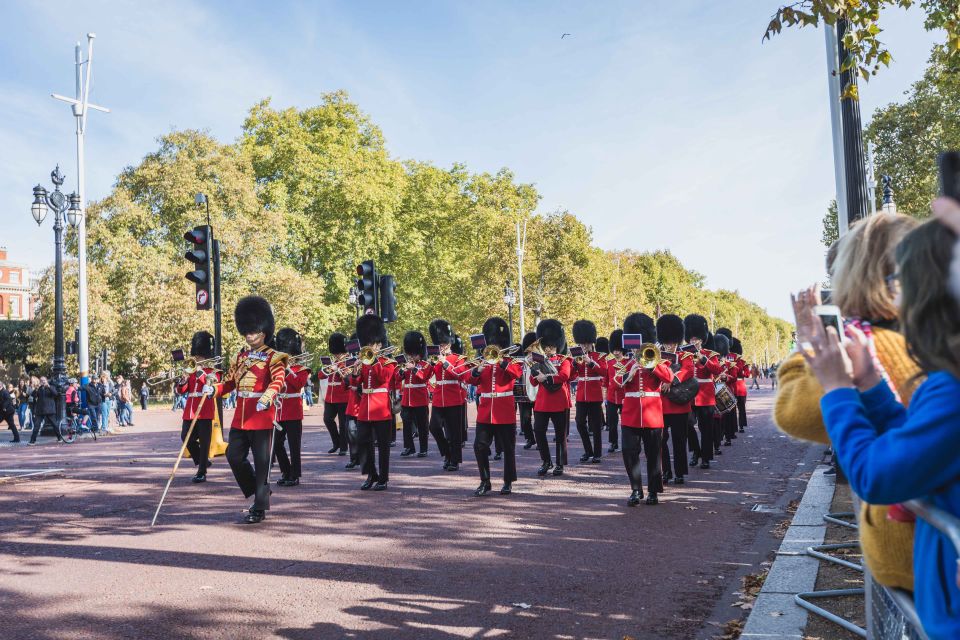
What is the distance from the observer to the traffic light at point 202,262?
1153cm

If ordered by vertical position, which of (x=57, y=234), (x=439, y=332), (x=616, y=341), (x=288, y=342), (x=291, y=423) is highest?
(x=57, y=234)

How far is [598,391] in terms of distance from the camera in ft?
39.7

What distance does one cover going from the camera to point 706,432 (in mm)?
10875

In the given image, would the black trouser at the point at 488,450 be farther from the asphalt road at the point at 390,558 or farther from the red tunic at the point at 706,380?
the red tunic at the point at 706,380

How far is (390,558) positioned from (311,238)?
30.2 m

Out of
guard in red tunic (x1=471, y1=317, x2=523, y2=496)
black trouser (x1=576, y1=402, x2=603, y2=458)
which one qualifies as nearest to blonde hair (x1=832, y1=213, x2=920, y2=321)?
guard in red tunic (x1=471, y1=317, x2=523, y2=496)

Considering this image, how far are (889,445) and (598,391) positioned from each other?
34.2 feet

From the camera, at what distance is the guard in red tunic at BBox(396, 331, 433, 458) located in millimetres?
12906

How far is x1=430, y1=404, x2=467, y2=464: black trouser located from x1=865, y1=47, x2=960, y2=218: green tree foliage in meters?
18.3

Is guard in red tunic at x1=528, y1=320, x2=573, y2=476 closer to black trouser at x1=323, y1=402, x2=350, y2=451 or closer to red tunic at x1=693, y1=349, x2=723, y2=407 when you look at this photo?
red tunic at x1=693, y1=349, x2=723, y2=407

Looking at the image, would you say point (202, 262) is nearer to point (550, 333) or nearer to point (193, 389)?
point (193, 389)

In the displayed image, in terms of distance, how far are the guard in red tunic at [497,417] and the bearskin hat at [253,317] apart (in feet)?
7.72

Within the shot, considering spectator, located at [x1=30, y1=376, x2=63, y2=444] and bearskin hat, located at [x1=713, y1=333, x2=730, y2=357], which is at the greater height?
bearskin hat, located at [x1=713, y1=333, x2=730, y2=357]

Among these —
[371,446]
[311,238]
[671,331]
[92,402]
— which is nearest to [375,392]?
[371,446]
